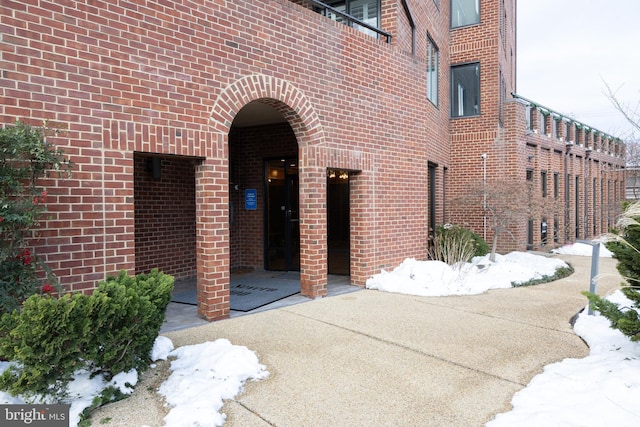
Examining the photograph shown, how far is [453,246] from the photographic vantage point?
8828mm

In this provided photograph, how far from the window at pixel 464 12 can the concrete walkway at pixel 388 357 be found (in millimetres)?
9085

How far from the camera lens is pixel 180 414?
286 centimetres

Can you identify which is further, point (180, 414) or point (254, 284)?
point (254, 284)

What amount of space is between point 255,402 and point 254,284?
183 inches

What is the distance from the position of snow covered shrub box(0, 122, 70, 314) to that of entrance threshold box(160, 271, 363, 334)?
123 cm

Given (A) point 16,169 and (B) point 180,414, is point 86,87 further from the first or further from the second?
(B) point 180,414

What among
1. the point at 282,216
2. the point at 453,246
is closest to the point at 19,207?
the point at 282,216

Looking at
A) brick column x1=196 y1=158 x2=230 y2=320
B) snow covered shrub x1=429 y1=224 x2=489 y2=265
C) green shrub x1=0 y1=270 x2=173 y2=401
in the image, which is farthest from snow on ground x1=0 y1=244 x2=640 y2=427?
snow covered shrub x1=429 y1=224 x2=489 y2=265

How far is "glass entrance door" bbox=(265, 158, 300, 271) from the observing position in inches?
368

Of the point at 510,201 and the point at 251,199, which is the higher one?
the point at 251,199

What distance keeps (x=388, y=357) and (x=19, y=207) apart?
3280 mm

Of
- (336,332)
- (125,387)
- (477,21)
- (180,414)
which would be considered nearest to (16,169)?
(125,387)

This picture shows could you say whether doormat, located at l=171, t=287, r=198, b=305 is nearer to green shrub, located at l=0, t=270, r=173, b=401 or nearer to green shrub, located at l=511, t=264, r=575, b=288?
green shrub, located at l=0, t=270, r=173, b=401

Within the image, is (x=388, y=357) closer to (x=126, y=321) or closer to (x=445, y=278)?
(x=126, y=321)
